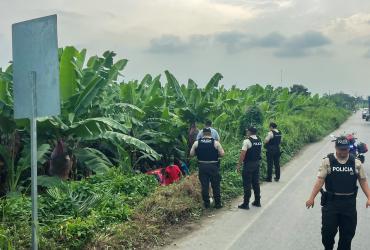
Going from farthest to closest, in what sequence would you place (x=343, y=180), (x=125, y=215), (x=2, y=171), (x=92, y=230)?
(x=2, y=171) → (x=125, y=215) → (x=92, y=230) → (x=343, y=180)

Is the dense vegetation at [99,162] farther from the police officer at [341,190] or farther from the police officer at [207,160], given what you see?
the police officer at [341,190]

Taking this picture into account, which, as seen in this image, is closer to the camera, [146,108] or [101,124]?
[101,124]

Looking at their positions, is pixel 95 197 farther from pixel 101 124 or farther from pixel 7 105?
pixel 7 105

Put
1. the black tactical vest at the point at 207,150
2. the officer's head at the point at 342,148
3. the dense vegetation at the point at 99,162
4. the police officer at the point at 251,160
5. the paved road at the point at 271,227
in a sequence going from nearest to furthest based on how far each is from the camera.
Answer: the officer's head at the point at 342,148, the dense vegetation at the point at 99,162, the paved road at the point at 271,227, the black tactical vest at the point at 207,150, the police officer at the point at 251,160

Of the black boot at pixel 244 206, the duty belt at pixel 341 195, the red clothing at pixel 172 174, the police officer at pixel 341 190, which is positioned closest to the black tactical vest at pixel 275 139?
the red clothing at pixel 172 174

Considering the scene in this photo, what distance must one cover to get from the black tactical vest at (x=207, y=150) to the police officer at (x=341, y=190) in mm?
3992

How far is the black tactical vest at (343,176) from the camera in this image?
663 centimetres

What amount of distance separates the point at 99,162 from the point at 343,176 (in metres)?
5.95

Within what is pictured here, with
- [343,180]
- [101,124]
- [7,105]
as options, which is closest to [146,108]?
[101,124]

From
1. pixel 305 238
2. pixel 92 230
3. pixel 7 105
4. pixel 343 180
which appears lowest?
A: pixel 305 238

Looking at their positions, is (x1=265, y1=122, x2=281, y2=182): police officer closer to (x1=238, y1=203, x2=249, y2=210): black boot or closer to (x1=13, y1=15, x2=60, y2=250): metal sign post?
(x1=238, y1=203, x2=249, y2=210): black boot

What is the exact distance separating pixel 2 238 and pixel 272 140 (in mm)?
10017

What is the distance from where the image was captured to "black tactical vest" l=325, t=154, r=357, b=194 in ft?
21.7

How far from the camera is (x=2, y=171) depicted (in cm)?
1034
